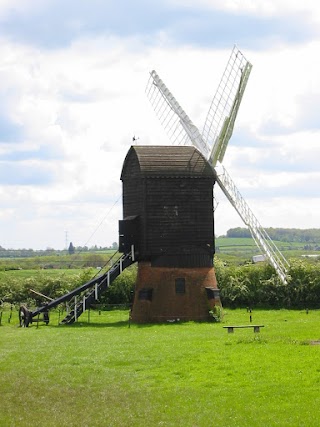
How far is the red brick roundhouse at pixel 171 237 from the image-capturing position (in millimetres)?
42938

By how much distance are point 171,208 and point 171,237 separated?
1.63m

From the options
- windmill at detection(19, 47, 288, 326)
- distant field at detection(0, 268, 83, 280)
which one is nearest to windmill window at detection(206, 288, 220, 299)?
windmill at detection(19, 47, 288, 326)

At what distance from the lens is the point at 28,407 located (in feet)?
67.9

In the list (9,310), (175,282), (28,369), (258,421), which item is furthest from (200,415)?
(9,310)

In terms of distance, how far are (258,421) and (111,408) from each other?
164 inches

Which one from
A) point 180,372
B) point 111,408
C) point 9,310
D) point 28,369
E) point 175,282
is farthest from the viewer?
point 9,310

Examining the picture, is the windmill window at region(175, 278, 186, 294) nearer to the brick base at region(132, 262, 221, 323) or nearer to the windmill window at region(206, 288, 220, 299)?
the brick base at region(132, 262, 221, 323)

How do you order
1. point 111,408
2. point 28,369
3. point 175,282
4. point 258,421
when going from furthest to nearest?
point 175,282
point 28,369
point 111,408
point 258,421

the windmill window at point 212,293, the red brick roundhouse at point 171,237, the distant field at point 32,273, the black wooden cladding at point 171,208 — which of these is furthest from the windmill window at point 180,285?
the distant field at point 32,273

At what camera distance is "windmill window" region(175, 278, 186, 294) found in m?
43.2

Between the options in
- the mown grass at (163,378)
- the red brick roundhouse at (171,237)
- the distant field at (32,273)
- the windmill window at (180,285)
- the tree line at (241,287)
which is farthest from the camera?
the distant field at (32,273)

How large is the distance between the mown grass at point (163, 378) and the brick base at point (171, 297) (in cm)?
604

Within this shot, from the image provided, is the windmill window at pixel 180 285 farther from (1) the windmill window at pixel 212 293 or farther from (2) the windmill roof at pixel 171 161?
(2) the windmill roof at pixel 171 161

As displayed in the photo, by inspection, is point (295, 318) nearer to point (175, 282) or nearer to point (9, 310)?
point (175, 282)
